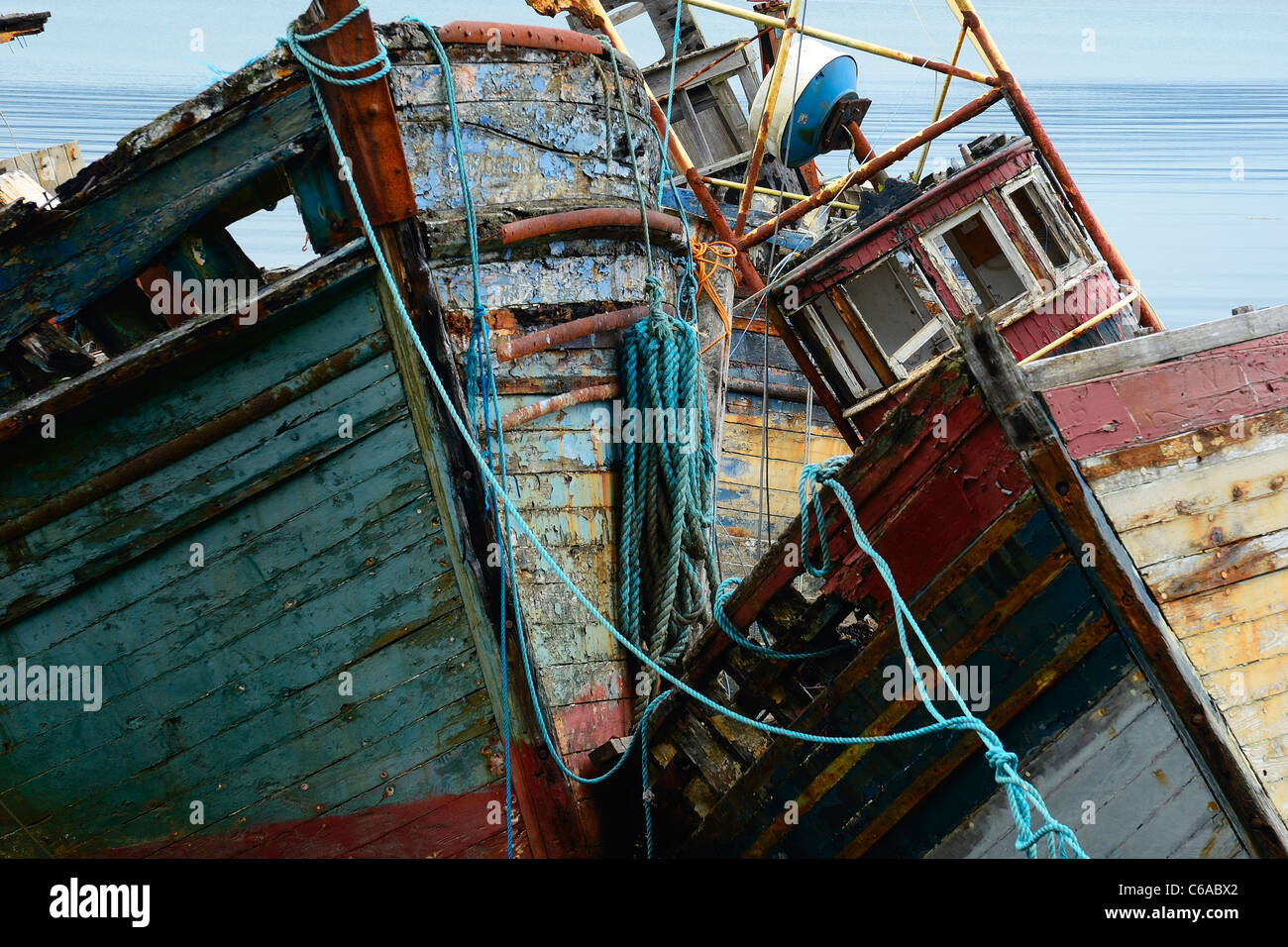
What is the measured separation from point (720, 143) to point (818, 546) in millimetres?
9494


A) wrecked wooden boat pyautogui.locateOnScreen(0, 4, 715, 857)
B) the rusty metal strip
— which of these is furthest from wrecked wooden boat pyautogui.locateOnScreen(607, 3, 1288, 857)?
the rusty metal strip

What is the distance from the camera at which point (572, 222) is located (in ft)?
14.8

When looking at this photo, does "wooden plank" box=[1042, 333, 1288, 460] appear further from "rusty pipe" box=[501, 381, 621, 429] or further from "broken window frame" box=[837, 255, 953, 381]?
"broken window frame" box=[837, 255, 953, 381]

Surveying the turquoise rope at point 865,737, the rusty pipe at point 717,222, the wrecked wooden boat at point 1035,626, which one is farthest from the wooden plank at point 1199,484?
the rusty pipe at point 717,222

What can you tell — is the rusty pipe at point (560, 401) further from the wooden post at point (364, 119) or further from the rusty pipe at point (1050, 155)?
the rusty pipe at point (1050, 155)

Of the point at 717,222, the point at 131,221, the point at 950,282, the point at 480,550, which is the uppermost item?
the point at 717,222

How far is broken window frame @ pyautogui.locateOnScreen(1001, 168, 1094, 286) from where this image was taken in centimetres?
832

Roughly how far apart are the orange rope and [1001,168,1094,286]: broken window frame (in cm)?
229

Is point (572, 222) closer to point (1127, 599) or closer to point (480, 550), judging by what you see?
point (480, 550)

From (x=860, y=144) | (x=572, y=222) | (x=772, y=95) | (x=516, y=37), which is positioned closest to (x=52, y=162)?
(x=772, y=95)

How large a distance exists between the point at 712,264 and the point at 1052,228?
2698 mm
